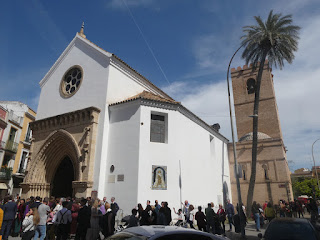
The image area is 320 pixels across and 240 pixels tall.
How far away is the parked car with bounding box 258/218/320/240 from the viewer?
231 inches

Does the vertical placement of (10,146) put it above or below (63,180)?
above

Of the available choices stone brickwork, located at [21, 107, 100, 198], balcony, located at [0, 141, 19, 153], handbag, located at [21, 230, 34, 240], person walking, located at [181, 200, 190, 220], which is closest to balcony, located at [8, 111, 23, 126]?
balcony, located at [0, 141, 19, 153]

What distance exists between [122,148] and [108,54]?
678 cm

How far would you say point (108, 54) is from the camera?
15.5 m

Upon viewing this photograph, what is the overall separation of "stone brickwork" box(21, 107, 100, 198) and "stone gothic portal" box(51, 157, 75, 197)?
650 millimetres

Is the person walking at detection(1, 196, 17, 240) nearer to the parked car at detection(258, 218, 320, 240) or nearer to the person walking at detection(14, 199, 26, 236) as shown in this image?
the person walking at detection(14, 199, 26, 236)

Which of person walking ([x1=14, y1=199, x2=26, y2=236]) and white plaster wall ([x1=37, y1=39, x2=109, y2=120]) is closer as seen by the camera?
person walking ([x1=14, y1=199, x2=26, y2=236])

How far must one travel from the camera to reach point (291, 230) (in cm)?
611

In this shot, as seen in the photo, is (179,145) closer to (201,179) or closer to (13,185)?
(201,179)

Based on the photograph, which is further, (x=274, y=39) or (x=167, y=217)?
(x=274, y=39)

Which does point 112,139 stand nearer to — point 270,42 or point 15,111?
point 270,42

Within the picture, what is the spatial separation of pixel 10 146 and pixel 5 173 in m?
3.01

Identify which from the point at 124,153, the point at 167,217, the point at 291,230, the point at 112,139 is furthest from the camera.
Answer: the point at 112,139

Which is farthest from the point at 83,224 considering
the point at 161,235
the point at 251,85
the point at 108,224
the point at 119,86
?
the point at 251,85
